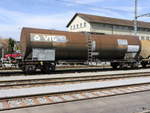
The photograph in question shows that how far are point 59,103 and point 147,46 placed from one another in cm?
1854

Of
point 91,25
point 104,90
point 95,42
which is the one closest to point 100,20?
point 91,25

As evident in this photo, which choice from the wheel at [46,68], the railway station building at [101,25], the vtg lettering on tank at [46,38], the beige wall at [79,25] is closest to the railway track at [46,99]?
the wheel at [46,68]

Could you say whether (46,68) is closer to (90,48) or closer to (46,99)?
(90,48)

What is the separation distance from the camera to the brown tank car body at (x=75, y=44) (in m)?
16.9

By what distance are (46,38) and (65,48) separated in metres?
1.91

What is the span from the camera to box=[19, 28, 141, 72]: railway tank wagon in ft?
55.2

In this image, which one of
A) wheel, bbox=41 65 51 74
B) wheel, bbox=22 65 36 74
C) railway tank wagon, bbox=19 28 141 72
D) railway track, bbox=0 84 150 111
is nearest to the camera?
railway track, bbox=0 84 150 111

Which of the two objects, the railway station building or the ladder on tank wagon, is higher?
the railway station building

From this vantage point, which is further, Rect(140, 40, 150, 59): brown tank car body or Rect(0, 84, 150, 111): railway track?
Rect(140, 40, 150, 59): brown tank car body

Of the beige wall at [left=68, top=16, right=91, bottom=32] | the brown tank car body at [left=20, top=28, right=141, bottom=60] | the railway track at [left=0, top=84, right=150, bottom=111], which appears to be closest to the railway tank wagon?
the brown tank car body at [left=20, top=28, right=141, bottom=60]

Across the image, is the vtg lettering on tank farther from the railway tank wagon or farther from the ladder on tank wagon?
the ladder on tank wagon

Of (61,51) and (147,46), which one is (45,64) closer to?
(61,51)

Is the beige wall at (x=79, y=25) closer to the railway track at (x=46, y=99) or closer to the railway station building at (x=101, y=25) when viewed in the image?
the railway station building at (x=101, y=25)

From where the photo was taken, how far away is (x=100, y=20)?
6284cm
